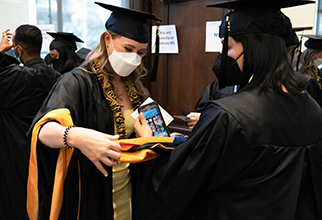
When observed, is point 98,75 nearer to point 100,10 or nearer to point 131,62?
point 131,62

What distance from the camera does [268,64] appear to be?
3.55 ft

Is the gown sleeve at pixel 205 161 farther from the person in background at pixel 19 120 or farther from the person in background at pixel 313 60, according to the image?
the person in background at pixel 19 120

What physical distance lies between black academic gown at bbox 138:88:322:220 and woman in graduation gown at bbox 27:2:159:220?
307mm

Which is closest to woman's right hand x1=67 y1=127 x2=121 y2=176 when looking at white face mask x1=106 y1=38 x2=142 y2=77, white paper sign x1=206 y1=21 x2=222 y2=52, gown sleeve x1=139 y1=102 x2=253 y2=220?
gown sleeve x1=139 y1=102 x2=253 y2=220

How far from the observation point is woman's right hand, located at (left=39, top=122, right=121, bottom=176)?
3.60ft

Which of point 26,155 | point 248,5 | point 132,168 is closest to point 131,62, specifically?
point 132,168

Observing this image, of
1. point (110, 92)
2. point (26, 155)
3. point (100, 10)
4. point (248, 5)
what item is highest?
point (100, 10)

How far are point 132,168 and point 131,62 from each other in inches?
24.4

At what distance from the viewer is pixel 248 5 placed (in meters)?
1.16

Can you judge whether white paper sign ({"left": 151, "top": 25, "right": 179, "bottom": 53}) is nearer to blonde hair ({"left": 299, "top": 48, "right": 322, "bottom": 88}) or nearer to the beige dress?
blonde hair ({"left": 299, "top": 48, "right": 322, "bottom": 88})

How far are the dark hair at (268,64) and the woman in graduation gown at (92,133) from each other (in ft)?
1.95

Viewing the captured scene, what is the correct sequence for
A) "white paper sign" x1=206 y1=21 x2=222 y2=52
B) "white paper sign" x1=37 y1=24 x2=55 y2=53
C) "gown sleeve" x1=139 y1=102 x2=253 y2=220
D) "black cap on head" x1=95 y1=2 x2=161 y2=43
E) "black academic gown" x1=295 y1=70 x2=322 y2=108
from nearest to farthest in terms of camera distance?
"gown sleeve" x1=139 y1=102 x2=253 y2=220, "black cap on head" x1=95 y1=2 x2=161 y2=43, "black academic gown" x1=295 y1=70 x2=322 y2=108, "white paper sign" x1=206 y1=21 x2=222 y2=52, "white paper sign" x1=37 y1=24 x2=55 y2=53

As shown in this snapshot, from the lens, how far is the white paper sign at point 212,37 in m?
2.99

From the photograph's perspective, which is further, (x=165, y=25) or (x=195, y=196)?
(x=165, y=25)
